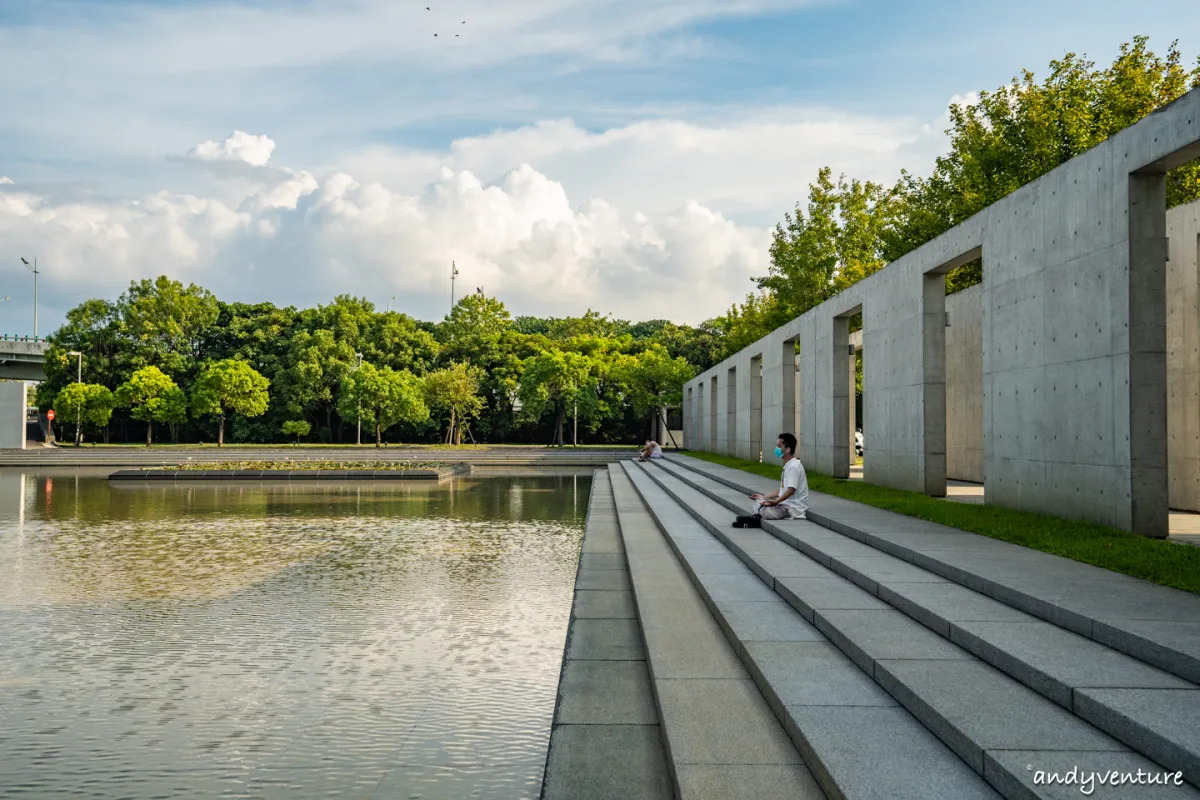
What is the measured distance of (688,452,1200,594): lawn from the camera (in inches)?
234

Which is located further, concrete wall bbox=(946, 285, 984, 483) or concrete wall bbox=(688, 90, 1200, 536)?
concrete wall bbox=(946, 285, 984, 483)

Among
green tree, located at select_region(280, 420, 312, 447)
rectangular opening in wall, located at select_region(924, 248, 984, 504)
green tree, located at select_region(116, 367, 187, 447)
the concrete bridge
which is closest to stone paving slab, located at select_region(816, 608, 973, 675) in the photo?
rectangular opening in wall, located at select_region(924, 248, 984, 504)

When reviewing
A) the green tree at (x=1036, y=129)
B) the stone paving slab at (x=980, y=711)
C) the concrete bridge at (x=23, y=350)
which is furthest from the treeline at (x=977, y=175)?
the concrete bridge at (x=23, y=350)

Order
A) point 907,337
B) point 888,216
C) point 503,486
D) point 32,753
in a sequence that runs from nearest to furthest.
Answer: point 32,753
point 907,337
point 503,486
point 888,216

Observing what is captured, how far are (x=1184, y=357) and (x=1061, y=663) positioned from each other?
8.89 m

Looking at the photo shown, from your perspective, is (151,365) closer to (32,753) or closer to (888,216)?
(888,216)

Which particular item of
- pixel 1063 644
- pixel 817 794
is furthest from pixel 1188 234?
pixel 817 794

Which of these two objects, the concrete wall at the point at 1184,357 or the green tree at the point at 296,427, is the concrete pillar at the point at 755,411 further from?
the green tree at the point at 296,427

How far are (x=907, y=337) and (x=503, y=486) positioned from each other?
40.2 feet

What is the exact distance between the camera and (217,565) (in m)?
9.28

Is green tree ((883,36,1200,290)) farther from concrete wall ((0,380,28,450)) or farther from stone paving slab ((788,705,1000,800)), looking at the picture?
concrete wall ((0,380,28,450))

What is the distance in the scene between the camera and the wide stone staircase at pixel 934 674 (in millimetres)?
3156

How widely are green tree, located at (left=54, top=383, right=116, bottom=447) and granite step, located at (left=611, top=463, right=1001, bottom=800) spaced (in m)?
53.3

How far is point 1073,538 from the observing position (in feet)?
24.7
